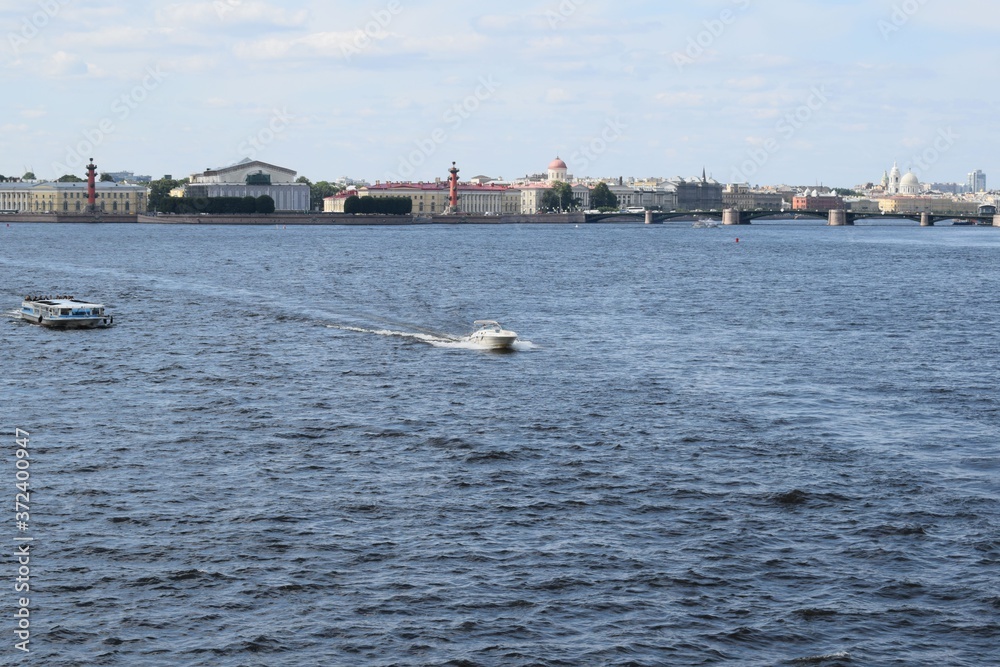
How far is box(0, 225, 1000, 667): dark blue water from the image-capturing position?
10.9 meters

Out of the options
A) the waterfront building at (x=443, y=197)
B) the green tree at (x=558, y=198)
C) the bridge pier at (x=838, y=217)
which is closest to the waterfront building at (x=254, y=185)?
the waterfront building at (x=443, y=197)

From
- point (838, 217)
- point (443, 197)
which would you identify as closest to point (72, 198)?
point (443, 197)

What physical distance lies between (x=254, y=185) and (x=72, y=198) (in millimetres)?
20767

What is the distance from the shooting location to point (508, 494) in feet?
48.9

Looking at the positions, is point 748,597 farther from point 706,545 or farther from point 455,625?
point 455,625

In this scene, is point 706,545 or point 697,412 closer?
point 706,545

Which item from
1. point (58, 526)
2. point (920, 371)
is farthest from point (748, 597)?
point (920, 371)

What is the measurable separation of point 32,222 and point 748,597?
463ft

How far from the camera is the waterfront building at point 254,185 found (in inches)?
6171

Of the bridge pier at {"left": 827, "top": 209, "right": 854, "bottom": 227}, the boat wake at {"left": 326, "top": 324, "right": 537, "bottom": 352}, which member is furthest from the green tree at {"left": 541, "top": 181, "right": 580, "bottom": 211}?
the boat wake at {"left": 326, "top": 324, "right": 537, "bottom": 352}

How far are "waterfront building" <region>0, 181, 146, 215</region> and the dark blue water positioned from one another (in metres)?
127

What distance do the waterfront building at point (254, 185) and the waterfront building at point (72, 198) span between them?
621 centimetres

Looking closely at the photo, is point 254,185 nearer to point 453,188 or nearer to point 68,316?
point 453,188

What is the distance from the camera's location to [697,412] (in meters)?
19.8
